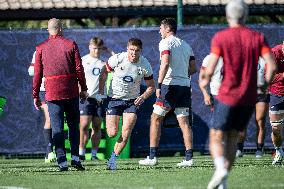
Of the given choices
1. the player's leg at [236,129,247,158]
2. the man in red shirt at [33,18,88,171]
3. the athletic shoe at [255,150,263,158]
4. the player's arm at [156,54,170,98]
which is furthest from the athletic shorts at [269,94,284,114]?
the man in red shirt at [33,18,88,171]

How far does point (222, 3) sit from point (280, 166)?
8.31 metres

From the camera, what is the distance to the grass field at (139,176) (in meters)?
13.2

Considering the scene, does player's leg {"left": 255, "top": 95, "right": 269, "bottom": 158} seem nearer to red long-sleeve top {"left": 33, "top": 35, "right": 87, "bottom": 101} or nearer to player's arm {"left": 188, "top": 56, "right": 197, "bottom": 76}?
player's arm {"left": 188, "top": 56, "right": 197, "bottom": 76}

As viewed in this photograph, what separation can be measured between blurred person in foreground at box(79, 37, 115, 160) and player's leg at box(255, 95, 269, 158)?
290cm

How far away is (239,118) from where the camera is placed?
38.5 ft

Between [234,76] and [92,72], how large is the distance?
882 centimetres

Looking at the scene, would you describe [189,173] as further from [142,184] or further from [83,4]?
[83,4]

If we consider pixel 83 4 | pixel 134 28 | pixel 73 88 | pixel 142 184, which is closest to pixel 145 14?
pixel 83 4

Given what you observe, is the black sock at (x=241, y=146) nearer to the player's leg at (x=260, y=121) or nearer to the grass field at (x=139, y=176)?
the player's leg at (x=260, y=121)

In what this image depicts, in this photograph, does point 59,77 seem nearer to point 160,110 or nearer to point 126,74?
point 126,74

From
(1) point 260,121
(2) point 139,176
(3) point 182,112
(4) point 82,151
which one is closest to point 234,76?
(2) point 139,176

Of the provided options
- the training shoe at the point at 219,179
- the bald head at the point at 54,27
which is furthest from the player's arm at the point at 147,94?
the training shoe at the point at 219,179

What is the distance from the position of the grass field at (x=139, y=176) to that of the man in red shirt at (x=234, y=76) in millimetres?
1197

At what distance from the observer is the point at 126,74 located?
16703 mm
